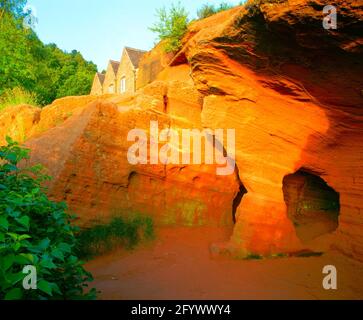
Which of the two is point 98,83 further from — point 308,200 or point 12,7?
point 308,200

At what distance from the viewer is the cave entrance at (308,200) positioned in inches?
251

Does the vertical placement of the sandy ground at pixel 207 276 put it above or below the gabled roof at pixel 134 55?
below

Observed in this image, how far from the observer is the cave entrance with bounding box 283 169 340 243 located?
6363 mm

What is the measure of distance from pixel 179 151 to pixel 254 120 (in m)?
2.20

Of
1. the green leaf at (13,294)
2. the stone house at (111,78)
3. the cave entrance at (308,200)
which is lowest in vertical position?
the green leaf at (13,294)

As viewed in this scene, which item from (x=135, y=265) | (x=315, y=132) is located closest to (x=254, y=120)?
(x=315, y=132)

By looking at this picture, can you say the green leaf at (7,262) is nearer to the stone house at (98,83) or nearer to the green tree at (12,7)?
the green tree at (12,7)

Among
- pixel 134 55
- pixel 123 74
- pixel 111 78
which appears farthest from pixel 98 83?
pixel 134 55

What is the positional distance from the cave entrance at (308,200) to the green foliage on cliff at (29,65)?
12.3 metres

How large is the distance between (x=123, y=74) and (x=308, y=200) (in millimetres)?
20335

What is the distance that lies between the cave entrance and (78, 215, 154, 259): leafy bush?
310 centimetres

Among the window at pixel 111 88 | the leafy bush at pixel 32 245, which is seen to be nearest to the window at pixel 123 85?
the window at pixel 111 88

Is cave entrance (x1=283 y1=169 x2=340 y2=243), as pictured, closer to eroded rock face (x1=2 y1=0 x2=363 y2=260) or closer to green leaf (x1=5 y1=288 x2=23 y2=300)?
eroded rock face (x1=2 y1=0 x2=363 y2=260)
